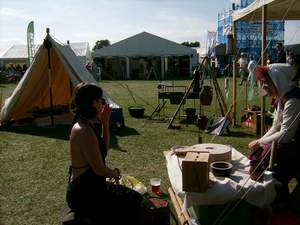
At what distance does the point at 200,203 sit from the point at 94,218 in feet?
2.75

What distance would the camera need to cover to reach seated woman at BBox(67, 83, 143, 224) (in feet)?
9.76

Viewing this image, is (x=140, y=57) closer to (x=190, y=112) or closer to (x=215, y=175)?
(x=190, y=112)

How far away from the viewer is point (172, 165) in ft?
12.6

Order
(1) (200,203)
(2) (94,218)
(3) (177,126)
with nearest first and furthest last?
(2) (94,218), (1) (200,203), (3) (177,126)

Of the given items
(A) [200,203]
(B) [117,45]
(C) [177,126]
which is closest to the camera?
(A) [200,203]

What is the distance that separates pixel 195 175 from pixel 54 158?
4048mm

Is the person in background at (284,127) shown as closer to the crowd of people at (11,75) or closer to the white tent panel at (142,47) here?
the crowd of people at (11,75)

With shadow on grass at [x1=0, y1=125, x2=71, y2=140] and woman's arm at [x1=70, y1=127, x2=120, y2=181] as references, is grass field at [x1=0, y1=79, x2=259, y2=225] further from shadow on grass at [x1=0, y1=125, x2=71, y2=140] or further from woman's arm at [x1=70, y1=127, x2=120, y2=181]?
woman's arm at [x1=70, y1=127, x2=120, y2=181]

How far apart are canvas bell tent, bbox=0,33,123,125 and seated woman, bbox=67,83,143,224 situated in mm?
5899

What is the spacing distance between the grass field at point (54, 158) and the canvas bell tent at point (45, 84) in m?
0.57

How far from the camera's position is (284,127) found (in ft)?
12.5

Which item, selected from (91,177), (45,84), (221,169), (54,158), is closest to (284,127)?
(221,169)

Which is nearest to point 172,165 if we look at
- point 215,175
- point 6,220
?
point 215,175

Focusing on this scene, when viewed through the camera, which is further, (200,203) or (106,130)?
(106,130)
